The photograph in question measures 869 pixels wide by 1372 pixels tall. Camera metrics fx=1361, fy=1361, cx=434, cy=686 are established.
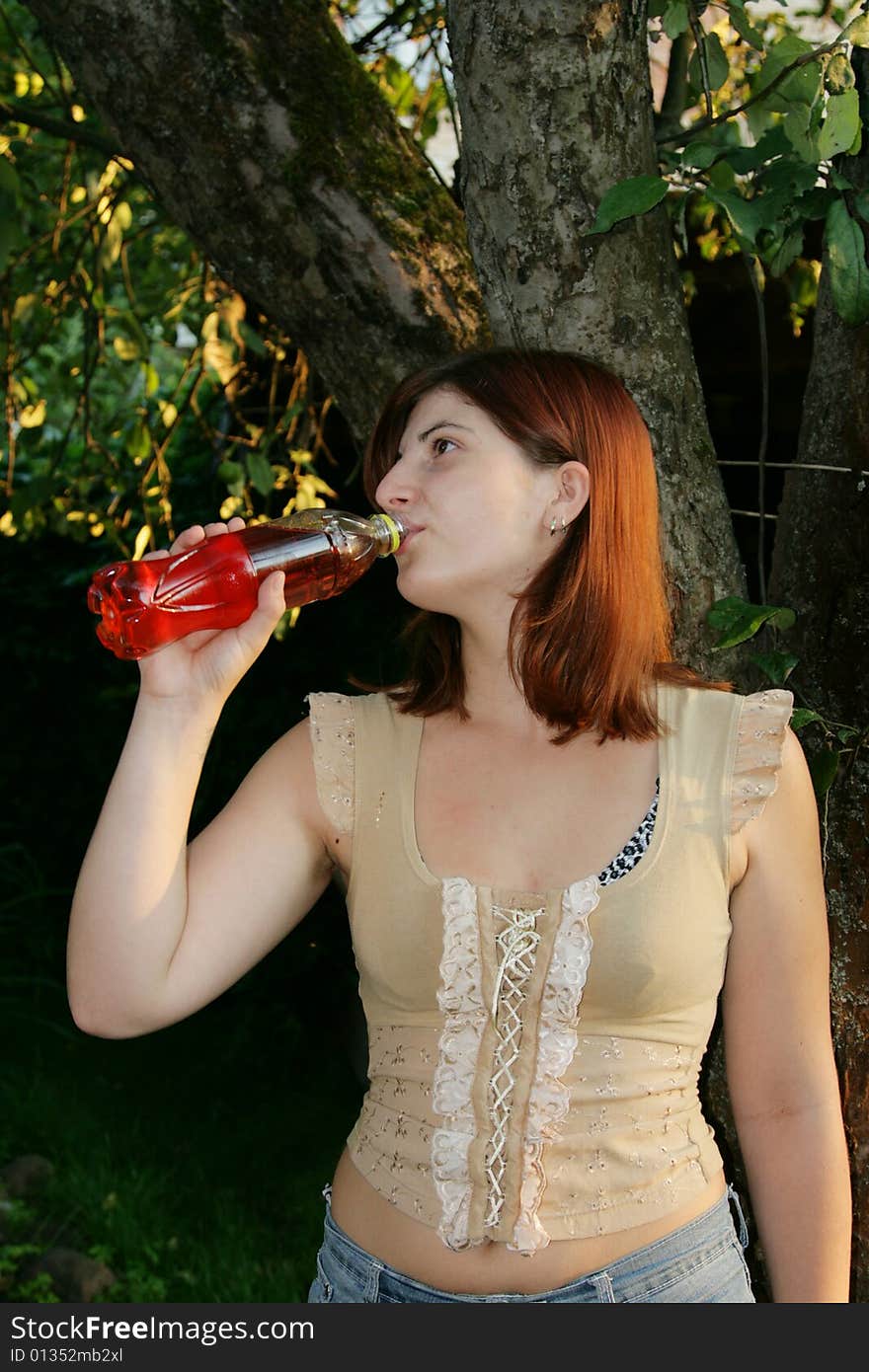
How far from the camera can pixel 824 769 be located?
1768mm

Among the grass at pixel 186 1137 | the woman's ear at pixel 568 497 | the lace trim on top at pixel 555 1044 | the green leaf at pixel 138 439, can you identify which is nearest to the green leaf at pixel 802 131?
the woman's ear at pixel 568 497

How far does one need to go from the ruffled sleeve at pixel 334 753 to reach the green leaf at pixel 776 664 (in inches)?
21.5

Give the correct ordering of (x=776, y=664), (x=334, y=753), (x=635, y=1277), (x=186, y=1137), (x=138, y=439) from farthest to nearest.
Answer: (x=186, y=1137)
(x=138, y=439)
(x=776, y=664)
(x=334, y=753)
(x=635, y=1277)

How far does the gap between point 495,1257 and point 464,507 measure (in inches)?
33.5

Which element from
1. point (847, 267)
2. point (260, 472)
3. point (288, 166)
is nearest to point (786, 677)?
point (847, 267)

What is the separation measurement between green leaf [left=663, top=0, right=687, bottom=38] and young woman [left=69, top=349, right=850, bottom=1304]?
1.53ft

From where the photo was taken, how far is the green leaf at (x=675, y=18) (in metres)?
1.79

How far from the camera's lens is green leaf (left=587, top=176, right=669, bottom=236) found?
163 centimetres

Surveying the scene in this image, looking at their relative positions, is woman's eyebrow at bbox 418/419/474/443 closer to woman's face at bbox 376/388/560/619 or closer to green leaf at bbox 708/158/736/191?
woman's face at bbox 376/388/560/619

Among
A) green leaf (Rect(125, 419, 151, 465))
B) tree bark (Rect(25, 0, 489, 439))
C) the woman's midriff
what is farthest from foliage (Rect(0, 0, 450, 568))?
the woman's midriff

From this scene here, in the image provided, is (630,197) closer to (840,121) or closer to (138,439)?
(840,121)

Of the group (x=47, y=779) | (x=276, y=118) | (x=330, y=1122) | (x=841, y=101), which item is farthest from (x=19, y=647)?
(x=841, y=101)

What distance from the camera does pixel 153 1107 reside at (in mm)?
3891

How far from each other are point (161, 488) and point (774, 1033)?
2.18 metres
